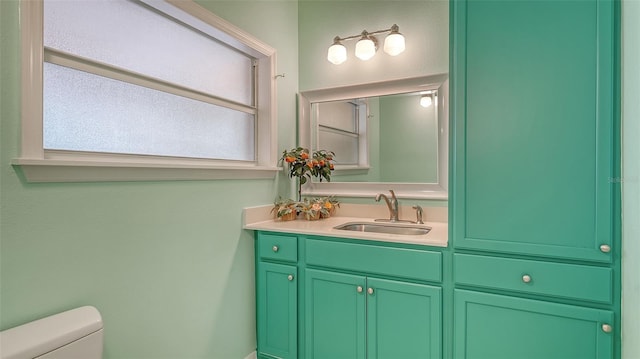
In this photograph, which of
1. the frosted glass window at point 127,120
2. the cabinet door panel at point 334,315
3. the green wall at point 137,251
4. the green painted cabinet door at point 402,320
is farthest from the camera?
the cabinet door panel at point 334,315

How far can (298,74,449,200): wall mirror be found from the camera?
215cm

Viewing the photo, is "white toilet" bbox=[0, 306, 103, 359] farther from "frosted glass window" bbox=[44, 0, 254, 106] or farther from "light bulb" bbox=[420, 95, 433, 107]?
"light bulb" bbox=[420, 95, 433, 107]

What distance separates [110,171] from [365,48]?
169 cm

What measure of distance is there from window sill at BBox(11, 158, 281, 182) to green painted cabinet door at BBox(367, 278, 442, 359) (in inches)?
40.3

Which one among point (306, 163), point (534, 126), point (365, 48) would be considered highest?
point (365, 48)

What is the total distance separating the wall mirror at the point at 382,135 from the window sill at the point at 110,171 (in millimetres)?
848

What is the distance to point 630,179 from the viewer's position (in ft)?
3.64

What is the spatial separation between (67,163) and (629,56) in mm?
1979

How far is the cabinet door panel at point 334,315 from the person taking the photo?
1721 millimetres

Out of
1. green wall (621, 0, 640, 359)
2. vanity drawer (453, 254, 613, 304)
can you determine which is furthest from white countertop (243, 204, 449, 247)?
green wall (621, 0, 640, 359)

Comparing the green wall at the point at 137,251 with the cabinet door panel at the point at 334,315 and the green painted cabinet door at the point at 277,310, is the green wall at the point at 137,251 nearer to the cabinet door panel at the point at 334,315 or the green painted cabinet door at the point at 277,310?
the green painted cabinet door at the point at 277,310

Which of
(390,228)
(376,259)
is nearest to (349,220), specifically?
(390,228)

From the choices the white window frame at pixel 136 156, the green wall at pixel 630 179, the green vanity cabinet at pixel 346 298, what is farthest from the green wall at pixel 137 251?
the green wall at pixel 630 179

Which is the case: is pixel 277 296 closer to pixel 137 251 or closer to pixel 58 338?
pixel 137 251
